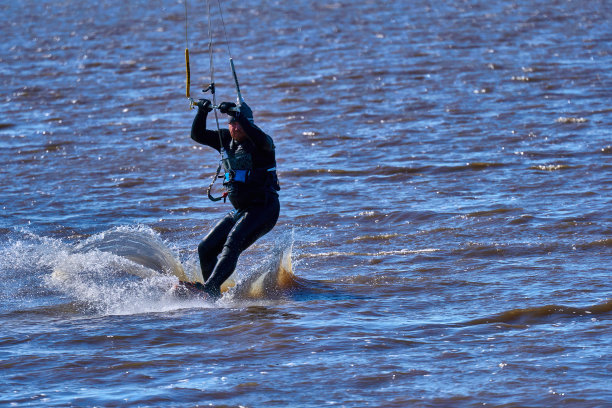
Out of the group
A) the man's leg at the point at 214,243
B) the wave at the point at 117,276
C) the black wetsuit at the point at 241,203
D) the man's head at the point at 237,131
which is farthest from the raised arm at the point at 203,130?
the wave at the point at 117,276

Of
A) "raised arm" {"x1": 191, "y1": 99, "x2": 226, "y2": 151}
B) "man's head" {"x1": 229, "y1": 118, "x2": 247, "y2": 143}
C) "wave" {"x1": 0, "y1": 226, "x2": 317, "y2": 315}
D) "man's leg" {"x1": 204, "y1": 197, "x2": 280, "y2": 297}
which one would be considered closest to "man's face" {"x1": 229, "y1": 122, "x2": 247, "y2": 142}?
"man's head" {"x1": 229, "y1": 118, "x2": 247, "y2": 143}

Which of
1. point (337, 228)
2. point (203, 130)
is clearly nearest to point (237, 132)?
point (203, 130)

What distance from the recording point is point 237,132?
9516 mm

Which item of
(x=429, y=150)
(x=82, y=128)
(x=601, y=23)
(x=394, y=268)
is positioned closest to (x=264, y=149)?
(x=394, y=268)

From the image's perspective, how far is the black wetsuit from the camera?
9.48 metres

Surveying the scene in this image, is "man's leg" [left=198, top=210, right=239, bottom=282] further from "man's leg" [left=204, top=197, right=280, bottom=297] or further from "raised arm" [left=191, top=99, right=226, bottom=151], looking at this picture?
"raised arm" [left=191, top=99, right=226, bottom=151]

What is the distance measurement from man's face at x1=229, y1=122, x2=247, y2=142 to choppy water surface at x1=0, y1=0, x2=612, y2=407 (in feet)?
4.03

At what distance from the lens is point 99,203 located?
14.1 metres

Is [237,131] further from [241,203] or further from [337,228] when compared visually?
[337,228]

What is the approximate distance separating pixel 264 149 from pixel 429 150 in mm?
6809

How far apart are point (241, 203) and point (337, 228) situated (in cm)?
285

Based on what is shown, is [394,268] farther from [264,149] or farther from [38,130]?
[38,130]

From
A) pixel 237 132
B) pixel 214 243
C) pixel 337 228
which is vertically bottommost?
pixel 337 228

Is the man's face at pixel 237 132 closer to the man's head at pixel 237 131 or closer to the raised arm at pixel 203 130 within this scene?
the man's head at pixel 237 131
